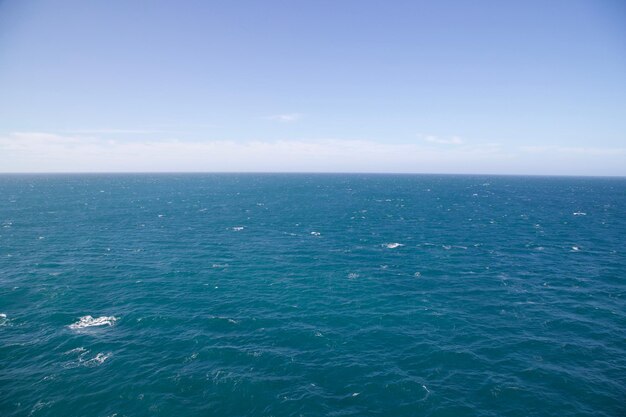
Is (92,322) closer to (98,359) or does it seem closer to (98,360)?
(98,359)

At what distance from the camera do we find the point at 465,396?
38219 millimetres

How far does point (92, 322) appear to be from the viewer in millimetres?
53188

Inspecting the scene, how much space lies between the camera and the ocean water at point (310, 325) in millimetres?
37875

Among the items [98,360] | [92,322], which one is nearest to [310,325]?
[98,360]

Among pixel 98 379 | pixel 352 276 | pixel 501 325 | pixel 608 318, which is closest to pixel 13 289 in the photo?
pixel 98 379

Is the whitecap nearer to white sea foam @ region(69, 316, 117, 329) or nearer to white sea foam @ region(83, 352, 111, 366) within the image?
white sea foam @ region(83, 352, 111, 366)

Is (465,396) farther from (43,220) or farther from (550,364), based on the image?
(43,220)

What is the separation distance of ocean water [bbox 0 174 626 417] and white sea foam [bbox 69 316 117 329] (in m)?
0.33

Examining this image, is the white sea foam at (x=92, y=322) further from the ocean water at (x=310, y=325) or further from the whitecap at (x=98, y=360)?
the whitecap at (x=98, y=360)

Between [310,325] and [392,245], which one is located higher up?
[392,245]

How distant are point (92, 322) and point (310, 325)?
120ft

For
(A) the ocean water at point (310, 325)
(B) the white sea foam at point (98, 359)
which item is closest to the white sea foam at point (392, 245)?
(A) the ocean water at point (310, 325)

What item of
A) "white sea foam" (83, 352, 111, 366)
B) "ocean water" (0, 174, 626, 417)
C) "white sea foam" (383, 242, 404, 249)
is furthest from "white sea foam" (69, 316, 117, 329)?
"white sea foam" (383, 242, 404, 249)

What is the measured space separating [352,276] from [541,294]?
38.2m
